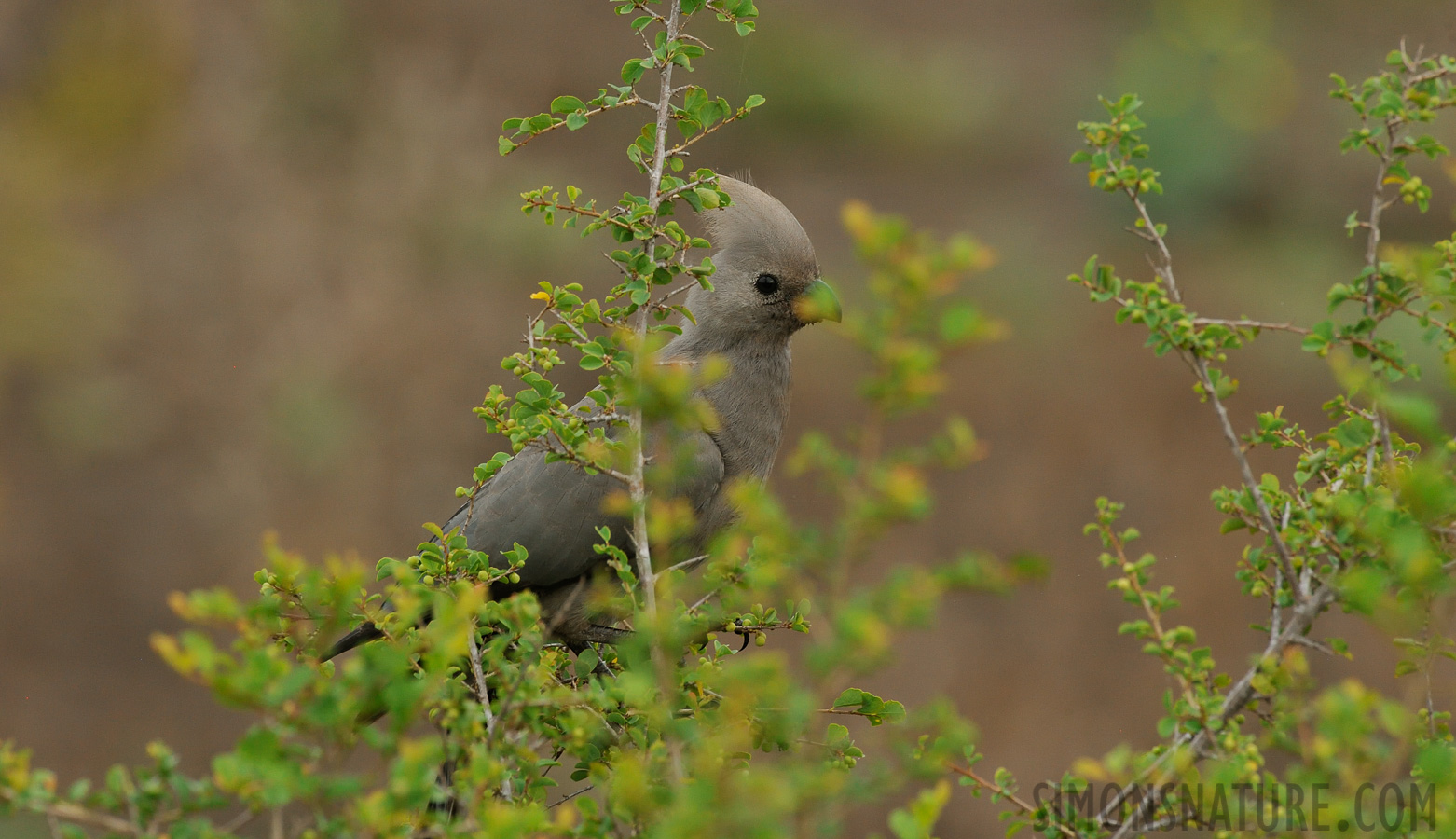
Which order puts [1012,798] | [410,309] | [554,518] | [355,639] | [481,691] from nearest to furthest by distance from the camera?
[1012,798], [481,691], [355,639], [554,518], [410,309]

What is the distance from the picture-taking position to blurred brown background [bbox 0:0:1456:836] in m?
11.0

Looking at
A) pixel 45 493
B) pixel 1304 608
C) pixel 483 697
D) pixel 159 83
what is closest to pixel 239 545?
pixel 45 493

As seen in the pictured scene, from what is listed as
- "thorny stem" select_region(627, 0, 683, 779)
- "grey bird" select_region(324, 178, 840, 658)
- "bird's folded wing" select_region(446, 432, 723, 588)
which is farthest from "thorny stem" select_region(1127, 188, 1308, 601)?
"bird's folded wing" select_region(446, 432, 723, 588)

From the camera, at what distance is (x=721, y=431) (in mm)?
4375

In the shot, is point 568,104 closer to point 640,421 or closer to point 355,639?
point 640,421

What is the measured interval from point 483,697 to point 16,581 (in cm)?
964

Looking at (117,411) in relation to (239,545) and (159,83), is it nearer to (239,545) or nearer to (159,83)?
(239,545)

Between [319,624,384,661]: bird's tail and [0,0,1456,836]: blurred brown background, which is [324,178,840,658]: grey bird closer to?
[319,624,384,661]: bird's tail

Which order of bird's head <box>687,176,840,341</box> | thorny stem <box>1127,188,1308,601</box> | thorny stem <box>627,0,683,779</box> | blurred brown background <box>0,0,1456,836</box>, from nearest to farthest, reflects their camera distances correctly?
Answer: thorny stem <box>627,0,683,779</box>, thorny stem <box>1127,188,1308,601</box>, bird's head <box>687,176,840,341</box>, blurred brown background <box>0,0,1456,836</box>

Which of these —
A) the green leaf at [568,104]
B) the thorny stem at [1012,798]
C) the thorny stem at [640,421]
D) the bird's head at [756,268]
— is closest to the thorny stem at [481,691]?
the thorny stem at [640,421]

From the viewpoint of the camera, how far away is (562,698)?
204 cm

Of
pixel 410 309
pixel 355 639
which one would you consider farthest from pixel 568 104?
pixel 410 309

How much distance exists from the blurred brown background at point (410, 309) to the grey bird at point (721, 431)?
22.3ft

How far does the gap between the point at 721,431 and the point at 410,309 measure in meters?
8.08
